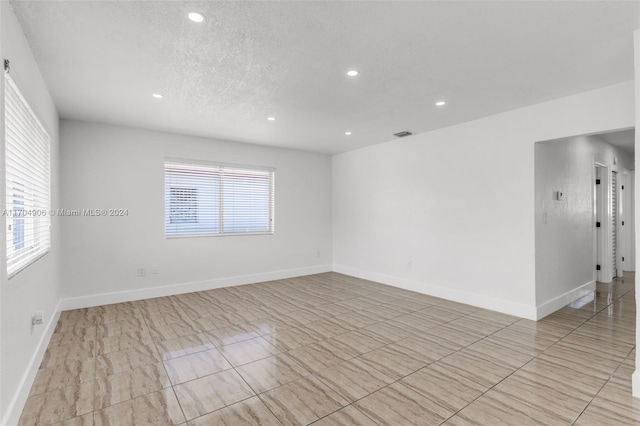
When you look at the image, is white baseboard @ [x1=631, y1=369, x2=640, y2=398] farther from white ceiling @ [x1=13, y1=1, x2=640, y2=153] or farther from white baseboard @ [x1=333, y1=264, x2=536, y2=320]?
white ceiling @ [x1=13, y1=1, x2=640, y2=153]

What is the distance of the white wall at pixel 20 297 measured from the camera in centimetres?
181

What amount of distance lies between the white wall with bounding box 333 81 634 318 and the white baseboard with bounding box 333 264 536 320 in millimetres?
12

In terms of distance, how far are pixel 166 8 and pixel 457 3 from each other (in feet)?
5.90

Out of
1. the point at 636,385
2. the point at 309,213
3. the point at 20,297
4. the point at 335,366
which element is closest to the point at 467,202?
the point at 636,385

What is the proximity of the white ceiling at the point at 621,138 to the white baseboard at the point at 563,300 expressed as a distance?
2.36m

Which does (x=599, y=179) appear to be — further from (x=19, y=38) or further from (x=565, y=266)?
(x=19, y=38)

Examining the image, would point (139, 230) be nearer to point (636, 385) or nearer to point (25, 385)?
point (25, 385)

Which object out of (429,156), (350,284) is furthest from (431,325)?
(429,156)

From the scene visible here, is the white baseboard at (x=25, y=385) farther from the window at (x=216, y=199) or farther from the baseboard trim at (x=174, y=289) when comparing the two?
the window at (x=216, y=199)

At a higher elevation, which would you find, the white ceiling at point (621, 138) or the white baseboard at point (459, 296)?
the white ceiling at point (621, 138)

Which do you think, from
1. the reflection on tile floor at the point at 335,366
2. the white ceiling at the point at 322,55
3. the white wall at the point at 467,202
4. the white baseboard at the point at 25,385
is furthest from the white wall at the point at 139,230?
the white wall at the point at 467,202

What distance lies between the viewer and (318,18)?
2.04m

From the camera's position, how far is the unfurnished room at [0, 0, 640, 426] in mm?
2082

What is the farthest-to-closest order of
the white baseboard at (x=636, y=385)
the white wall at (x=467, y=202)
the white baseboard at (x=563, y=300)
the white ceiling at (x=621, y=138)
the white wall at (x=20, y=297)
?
the white ceiling at (x=621, y=138) → the white baseboard at (x=563, y=300) → the white wall at (x=467, y=202) → the white baseboard at (x=636, y=385) → the white wall at (x=20, y=297)
